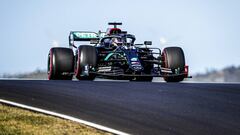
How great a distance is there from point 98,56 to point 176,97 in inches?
275

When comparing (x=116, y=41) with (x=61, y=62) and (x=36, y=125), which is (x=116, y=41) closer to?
(x=61, y=62)

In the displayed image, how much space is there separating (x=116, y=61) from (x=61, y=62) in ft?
7.14

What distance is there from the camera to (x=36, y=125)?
31.9ft

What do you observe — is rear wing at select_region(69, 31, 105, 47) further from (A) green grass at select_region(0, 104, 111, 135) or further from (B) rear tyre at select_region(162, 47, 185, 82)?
(A) green grass at select_region(0, 104, 111, 135)

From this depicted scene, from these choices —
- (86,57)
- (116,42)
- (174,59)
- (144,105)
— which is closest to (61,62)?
(86,57)

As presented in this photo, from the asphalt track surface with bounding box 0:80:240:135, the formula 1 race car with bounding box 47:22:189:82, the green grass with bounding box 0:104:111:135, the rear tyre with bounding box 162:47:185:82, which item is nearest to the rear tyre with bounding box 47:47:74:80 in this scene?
the formula 1 race car with bounding box 47:22:189:82

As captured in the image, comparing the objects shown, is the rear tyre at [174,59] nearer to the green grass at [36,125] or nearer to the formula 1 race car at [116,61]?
the formula 1 race car at [116,61]

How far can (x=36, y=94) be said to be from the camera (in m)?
13.7

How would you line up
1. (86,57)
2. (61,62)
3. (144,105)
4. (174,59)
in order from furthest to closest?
1. (61,62)
2. (174,59)
3. (86,57)
4. (144,105)

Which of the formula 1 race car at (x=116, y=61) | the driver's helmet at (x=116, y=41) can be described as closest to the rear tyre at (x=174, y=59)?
the formula 1 race car at (x=116, y=61)

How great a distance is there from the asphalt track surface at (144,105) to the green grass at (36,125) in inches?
22.4

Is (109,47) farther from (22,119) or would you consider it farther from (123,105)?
(22,119)

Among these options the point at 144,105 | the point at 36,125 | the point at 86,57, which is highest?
the point at 86,57

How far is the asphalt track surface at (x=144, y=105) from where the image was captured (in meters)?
9.48
